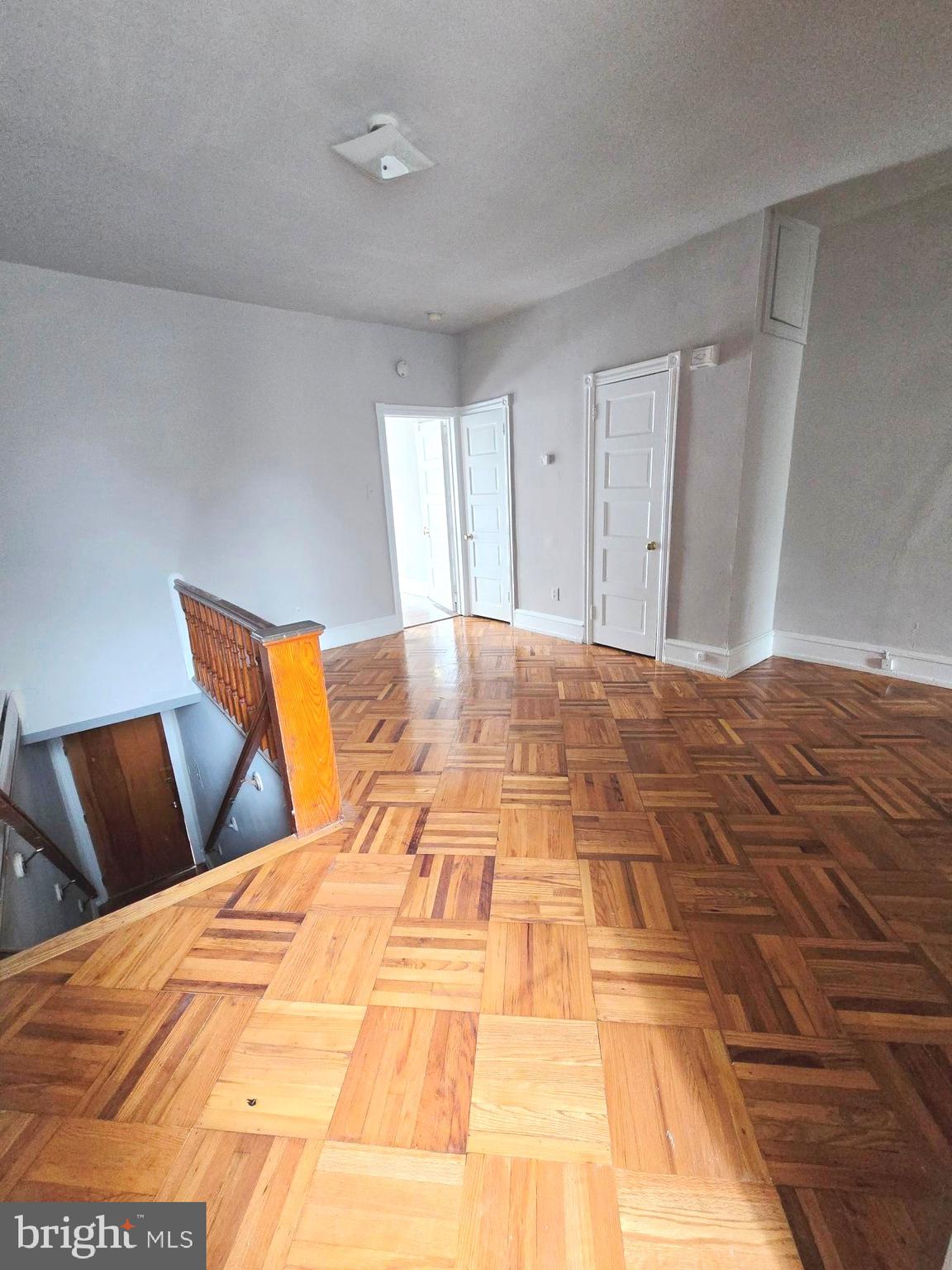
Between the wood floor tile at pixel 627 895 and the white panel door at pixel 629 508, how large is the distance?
2309 mm

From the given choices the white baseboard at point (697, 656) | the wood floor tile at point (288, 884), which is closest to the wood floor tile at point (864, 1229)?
the wood floor tile at point (288, 884)

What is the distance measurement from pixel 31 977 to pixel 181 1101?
687 mm

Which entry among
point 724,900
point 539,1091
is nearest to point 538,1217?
point 539,1091

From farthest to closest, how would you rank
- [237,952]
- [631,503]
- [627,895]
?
1. [631,503]
2. [627,895]
3. [237,952]

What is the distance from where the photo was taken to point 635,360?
11.6 ft

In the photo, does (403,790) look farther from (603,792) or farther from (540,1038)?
(540,1038)

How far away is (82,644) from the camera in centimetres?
341

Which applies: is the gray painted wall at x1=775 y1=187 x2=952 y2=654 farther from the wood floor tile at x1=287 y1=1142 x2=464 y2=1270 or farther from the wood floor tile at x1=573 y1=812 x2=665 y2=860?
the wood floor tile at x1=287 y1=1142 x2=464 y2=1270

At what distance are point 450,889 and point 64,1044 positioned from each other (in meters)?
1.05

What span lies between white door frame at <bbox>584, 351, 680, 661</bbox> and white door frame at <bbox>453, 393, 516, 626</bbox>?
2.81 ft

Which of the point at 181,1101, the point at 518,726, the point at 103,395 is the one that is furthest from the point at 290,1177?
the point at 103,395

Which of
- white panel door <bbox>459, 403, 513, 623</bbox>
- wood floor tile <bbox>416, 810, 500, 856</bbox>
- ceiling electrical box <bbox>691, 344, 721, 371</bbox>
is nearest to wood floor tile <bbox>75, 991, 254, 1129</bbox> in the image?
wood floor tile <bbox>416, 810, 500, 856</bbox>

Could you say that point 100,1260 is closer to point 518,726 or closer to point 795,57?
point 518,726

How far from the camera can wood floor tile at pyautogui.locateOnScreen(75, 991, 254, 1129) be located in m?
1.12
